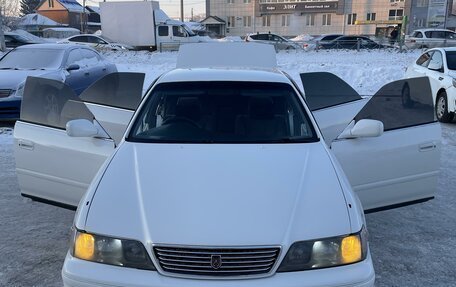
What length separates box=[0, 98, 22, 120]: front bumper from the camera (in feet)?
27.3

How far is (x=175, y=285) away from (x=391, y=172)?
232cm

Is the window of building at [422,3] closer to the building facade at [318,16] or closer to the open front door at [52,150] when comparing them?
the building facade at [318,16]

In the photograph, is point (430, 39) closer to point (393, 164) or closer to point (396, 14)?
point (393, 164)

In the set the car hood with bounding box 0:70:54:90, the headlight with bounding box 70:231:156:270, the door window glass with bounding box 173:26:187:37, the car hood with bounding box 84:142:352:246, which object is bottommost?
the door window glass with bounding box 173:26:187:37

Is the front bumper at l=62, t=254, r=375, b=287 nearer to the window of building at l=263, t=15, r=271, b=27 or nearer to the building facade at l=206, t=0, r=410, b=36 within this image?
the building facade at l=206, t=0, r=410, b=36

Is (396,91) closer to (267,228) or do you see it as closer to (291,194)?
(291,194)

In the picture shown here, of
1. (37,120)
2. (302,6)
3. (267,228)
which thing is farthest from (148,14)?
(302,6)

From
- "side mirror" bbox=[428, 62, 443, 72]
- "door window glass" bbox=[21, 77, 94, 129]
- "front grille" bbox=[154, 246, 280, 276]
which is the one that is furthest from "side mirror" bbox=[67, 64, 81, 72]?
"front grille" bbox=[154, 246, 280, 276]

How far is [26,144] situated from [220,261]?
7.96 ft

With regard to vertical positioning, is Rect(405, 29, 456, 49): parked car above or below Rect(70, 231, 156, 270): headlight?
below

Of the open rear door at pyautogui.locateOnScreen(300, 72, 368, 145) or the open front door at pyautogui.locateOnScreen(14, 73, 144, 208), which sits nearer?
the open front door at pyautogui.locateOnScreen(14, 73, 144, 208)

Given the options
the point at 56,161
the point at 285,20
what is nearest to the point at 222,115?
the point at 56,161

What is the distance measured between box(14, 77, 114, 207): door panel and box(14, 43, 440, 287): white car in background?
0.04 feet

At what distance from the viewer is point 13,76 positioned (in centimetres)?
880
